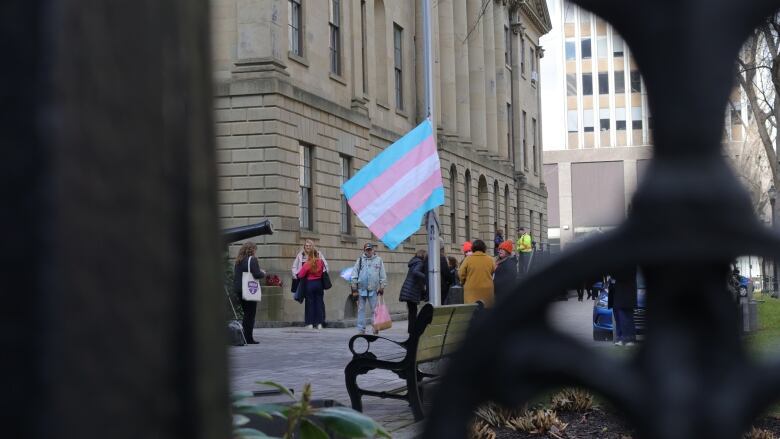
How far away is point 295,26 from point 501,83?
26811mm

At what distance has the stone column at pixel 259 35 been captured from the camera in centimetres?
2730

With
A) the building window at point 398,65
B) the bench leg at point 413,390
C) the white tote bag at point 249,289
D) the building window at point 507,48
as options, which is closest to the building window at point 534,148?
the building window at point 507,48

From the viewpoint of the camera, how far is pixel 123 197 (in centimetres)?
41

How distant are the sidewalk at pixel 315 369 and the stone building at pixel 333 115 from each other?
3180 millimetres

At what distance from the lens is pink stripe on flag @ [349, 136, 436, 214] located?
14766mm

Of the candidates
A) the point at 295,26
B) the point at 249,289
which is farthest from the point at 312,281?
the point at 295,26

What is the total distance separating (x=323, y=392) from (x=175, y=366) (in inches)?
436

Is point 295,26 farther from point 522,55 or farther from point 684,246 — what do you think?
point 522,55

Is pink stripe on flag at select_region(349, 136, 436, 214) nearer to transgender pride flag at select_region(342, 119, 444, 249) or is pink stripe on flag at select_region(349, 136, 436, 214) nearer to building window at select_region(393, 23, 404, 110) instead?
transgender pride flag at select_region(342, 119, 444, 249)

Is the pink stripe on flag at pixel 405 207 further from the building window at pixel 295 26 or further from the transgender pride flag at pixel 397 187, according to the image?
the building window at pixel 295 26

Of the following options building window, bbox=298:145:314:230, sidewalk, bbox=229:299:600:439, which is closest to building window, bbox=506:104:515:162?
building window, bbox=298:145:314:230

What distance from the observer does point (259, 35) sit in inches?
1080

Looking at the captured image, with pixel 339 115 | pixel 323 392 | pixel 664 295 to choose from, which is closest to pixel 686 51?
pixel 664 295

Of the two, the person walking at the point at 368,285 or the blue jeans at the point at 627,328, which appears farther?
the person walking at the point at 368,285
